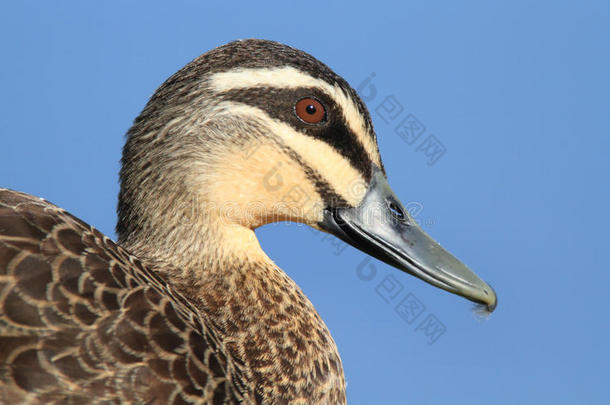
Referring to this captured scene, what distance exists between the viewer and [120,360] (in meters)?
1.38

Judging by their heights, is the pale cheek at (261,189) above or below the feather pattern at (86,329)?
above

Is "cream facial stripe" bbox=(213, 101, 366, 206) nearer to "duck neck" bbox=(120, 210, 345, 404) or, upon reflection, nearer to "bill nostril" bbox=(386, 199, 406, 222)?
"bill nostril" bbox=(386, 199, 406, 222)

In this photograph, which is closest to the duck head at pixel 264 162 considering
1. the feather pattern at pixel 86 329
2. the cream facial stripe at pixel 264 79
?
the cream facial stripe at pixel 264 79

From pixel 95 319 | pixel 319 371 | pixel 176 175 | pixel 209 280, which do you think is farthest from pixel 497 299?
pixel 95 319

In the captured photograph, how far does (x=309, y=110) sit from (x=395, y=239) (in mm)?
363

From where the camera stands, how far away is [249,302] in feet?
5.66

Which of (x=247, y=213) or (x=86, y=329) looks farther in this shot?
(x=247, y=213)

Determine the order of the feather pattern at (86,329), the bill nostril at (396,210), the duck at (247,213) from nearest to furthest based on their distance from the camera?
the feather pattern at (86,329) → the duck at (247,213) → the bill nostril at (396,210)

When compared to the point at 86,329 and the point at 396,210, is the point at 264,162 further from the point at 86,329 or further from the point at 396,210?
the point at 86,329

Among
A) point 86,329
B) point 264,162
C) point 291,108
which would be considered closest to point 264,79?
point 291,108

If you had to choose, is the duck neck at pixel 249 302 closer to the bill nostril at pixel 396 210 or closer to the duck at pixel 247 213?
the duck at pixel 247 213

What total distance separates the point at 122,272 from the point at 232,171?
14.3 inches

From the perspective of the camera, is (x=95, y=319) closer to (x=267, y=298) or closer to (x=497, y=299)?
(x=267, y=298)

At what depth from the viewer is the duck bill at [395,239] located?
1705 mm
